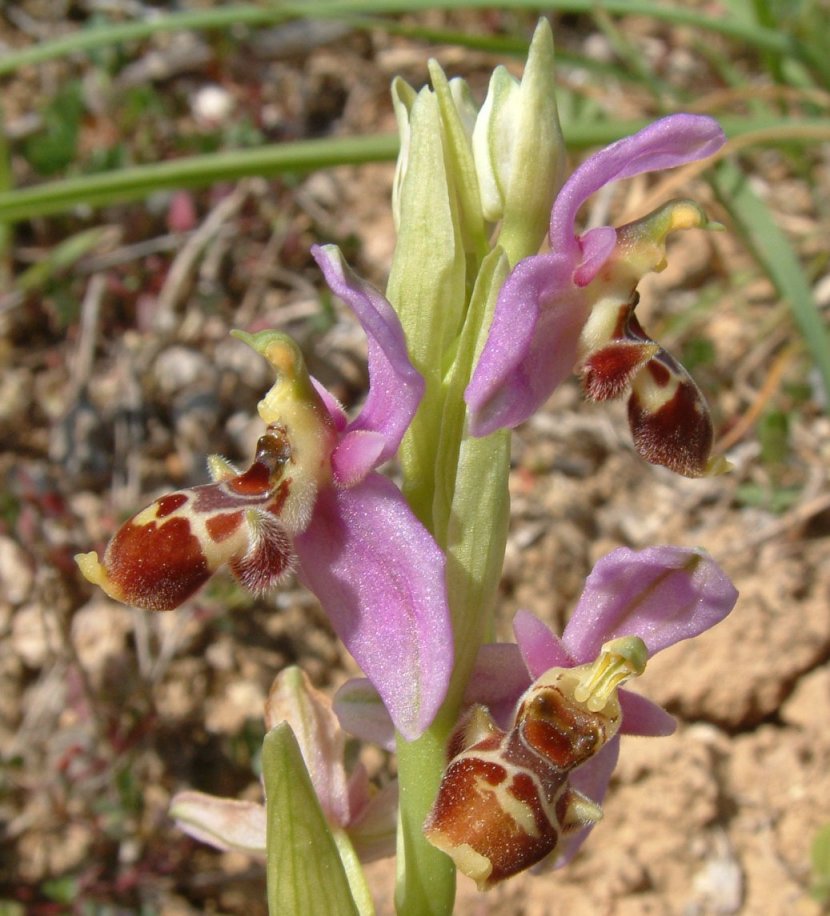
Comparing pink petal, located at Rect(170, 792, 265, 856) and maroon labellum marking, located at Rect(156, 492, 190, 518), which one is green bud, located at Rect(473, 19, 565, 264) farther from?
pink petal, located at Rect(170, 792, 265, 856)

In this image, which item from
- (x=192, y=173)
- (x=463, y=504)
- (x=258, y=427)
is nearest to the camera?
(x=463, y=504)

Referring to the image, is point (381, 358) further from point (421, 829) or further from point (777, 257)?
point (777, 257)

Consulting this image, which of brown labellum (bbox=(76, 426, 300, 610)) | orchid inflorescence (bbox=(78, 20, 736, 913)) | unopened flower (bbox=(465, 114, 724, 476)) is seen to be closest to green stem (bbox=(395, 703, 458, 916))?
orchid inflorescence (bbox=(78, 20, 736, 913))

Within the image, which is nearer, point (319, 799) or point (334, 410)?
point (334, 410)

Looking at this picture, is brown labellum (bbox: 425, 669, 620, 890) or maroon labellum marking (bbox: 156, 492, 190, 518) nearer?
brown labellum (bbox: 425, 669, 620, 890)

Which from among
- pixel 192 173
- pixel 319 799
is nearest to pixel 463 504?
pixel 319 799

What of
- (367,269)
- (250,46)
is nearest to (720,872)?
(367,269)
